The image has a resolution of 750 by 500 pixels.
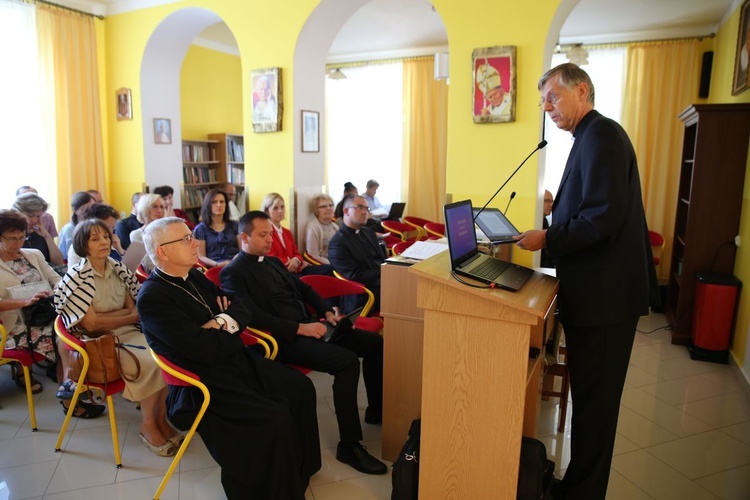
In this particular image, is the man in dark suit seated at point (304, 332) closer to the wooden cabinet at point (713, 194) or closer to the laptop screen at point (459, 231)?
the laptop screen at point (459, 231)

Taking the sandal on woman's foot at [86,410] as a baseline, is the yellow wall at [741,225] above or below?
above

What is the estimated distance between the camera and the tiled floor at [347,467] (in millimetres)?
2348

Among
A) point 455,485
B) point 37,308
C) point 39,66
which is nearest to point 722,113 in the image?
point 455,485

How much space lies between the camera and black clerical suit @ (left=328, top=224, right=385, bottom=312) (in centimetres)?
379

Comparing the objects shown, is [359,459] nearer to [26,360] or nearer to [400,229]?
[26,360]

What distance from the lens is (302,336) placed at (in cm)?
273

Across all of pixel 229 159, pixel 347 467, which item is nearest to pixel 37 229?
pixel 347 467

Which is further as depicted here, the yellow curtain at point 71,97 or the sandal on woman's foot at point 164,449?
the yellow curtain at point 71,97

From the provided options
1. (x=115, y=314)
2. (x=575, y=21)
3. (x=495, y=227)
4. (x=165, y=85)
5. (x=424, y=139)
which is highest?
(x=575, y=21)

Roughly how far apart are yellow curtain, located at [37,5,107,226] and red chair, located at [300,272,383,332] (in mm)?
4267

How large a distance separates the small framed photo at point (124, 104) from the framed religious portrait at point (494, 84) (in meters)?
4.15

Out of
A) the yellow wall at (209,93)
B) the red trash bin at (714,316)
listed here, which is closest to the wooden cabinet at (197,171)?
the yellow wall at (209,93)

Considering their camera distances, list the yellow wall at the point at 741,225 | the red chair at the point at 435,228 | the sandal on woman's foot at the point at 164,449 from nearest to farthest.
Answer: the sandal on woman's foot at the point at 164,449
the yellow wall at the point at 741,225
the red chair at the point at 435,228

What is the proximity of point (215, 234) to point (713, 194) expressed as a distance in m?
4.07
